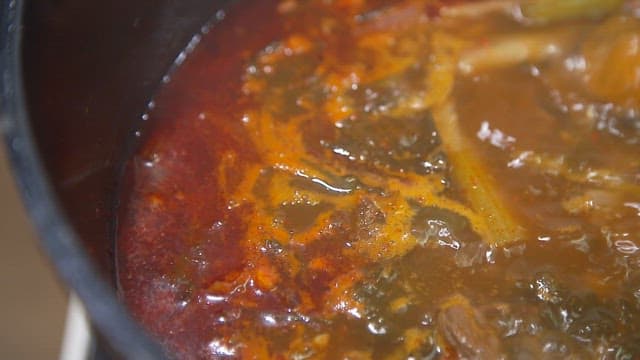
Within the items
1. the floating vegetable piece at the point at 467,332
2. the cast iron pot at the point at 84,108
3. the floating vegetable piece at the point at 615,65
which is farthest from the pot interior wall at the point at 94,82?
the floating vegetable piece at the point at 615,65

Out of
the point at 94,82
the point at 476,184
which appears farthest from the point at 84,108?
the point at 476,184

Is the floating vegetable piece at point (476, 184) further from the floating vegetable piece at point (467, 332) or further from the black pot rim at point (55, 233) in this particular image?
the black pot rim at point (55, 233)

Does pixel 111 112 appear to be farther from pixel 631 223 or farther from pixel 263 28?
pixel 631 223

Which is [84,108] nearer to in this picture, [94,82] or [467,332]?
[94,82]

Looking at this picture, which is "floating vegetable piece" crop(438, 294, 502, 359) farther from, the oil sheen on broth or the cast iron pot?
the cast iron pot

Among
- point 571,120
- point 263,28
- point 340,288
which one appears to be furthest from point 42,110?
point 571,120

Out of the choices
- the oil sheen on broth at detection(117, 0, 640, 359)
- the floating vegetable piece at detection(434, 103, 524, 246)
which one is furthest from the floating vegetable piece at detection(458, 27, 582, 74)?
the floating vegetable piece at detection(434, 103, 524, 246)
